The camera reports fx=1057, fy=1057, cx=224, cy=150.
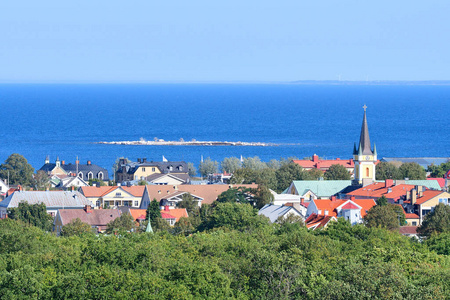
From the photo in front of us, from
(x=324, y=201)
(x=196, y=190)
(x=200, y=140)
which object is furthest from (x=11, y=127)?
(x=324, y=201)

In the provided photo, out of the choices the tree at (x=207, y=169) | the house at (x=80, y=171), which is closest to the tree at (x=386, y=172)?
the tree at (x=207, y=169)

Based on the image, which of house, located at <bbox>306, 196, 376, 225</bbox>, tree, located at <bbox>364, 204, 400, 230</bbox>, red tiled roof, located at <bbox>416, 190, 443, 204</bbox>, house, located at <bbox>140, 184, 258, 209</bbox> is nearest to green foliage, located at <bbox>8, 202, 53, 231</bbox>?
house, located at <bbox>140, 184, 258, 209</bbox>

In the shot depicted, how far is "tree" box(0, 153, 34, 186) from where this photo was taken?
84500 millimetres

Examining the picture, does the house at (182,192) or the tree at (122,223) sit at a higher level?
the tree at (122,223)

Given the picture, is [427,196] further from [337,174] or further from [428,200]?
[337,174]

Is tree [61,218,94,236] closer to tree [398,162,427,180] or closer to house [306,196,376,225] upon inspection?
house [306,196,376,225]

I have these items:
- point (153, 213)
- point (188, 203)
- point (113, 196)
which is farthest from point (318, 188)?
point (153, 213)

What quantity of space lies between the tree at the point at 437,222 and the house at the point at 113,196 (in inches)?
943

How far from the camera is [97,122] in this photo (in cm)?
19812

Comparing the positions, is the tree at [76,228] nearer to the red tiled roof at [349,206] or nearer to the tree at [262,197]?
the tree at [262,197]

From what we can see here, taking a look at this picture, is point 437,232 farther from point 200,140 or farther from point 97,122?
point 97,122

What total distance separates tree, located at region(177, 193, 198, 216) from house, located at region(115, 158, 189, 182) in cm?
2077

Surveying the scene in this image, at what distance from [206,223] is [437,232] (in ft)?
39.6

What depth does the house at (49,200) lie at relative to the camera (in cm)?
6604
